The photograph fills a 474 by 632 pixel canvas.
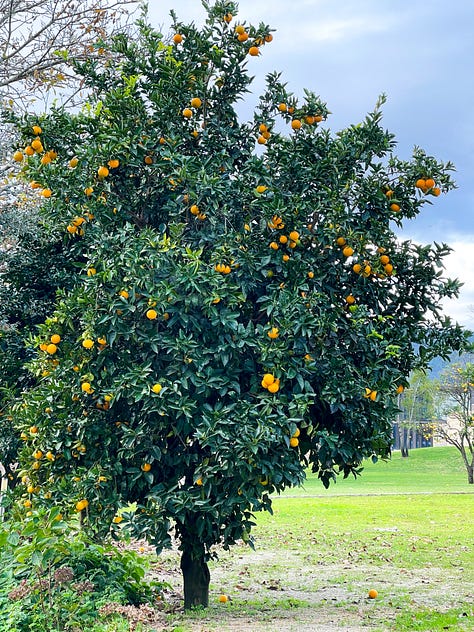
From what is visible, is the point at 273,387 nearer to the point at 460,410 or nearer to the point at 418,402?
the point at 460,410

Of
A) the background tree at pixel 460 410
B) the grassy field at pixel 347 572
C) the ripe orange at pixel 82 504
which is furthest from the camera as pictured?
the background tree at pixel 460 410

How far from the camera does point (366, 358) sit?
19.3ft

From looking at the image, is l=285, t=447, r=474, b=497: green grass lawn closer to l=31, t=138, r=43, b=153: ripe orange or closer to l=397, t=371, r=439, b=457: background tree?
l=397, t=371, r=439, b=457: background tree

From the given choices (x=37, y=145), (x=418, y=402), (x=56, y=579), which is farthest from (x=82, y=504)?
(x=418, y=402)

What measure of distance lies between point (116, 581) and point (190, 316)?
2.21 m

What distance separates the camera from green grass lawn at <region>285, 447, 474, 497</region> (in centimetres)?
2669

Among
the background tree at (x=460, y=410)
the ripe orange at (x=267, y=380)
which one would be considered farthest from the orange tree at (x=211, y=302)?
the background tree at (x=460, y=410)

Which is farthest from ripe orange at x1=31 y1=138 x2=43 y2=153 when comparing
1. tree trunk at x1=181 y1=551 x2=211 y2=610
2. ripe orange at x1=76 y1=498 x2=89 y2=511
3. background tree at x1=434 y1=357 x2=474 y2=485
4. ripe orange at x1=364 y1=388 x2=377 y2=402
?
background tree at x1=434 y1=357 x2=474 y2=485

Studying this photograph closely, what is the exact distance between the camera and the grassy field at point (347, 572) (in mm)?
6107

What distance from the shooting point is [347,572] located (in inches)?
357

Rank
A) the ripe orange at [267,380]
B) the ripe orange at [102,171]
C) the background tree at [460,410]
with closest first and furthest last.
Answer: the ripe orange at [267,380] → the ripe orange at [102,171] → the background tree at [460,410]

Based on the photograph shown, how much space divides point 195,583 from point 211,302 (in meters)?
2.79

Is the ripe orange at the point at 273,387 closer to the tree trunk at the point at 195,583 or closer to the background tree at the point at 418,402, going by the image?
the tree trunk at the point at 195,583

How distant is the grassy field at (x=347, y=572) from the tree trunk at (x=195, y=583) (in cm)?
14
